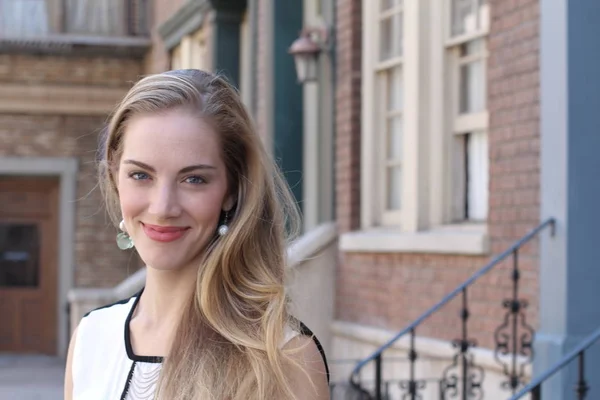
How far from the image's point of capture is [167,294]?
7.60ft

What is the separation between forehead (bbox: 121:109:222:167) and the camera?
2184mm

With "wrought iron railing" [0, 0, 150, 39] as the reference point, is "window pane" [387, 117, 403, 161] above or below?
below

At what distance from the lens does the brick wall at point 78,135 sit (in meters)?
15.7

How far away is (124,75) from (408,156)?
27.7 feet

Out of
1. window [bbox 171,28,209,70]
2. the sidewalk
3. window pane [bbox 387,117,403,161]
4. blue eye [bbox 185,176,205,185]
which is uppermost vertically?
window [bbox 171,28,209,70]

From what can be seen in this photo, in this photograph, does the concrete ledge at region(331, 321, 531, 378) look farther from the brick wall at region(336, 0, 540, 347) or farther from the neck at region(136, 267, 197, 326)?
the neck at region(136, 267, 197, 326)

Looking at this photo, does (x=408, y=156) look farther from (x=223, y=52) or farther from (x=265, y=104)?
(x=223, y=52)

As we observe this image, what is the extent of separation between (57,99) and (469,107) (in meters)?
9.05

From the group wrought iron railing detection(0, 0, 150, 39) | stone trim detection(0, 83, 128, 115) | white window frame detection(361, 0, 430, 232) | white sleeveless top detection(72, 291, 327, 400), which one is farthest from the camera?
Answer: wrought iron railing detection(0, 0, 150, 39)

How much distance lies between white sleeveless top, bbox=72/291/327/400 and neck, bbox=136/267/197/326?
2.8 inches

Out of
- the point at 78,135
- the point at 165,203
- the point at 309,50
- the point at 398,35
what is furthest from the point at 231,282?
the point at 78,135

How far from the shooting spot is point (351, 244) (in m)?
9.18

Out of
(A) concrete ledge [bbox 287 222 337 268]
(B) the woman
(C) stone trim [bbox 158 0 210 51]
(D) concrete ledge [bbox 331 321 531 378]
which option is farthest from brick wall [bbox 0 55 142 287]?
(B) the woman

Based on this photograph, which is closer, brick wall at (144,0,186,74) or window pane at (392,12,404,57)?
window pane at (392,12,404,57)
